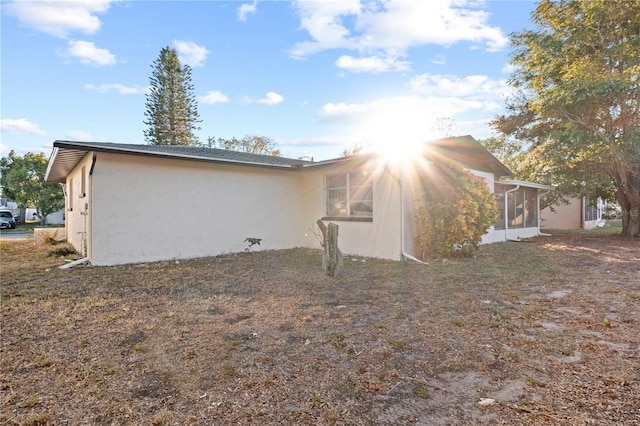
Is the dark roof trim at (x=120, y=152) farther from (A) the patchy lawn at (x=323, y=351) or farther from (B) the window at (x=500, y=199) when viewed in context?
(B) the window at (x=500, y=199)

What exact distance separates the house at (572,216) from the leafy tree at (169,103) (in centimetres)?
2487

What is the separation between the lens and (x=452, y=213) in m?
7.64

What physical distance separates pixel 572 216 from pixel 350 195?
1587cm

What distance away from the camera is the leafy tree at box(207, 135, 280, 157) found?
99.8ft

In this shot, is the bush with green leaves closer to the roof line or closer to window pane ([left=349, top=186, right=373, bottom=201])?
window pane ([left=349, top=186, right=373, bottom=201])

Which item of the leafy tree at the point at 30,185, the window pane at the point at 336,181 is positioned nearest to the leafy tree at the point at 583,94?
the window pane at the point at 336,181

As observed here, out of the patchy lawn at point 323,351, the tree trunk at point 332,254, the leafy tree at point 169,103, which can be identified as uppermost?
the leafy tree at point 169,103

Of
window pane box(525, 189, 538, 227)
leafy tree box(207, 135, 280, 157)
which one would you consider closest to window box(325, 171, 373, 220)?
window pane box(525, 189, 538, 227)

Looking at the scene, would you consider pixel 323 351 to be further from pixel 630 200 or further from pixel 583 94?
pixel 630 200

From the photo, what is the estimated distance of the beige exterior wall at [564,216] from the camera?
18281 millimetres

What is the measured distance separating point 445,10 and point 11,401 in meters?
9.04

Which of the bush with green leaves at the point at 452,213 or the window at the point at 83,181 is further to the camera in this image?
the window at the point at 83,181

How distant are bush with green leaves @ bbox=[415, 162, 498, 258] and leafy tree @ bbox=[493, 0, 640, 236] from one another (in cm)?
520

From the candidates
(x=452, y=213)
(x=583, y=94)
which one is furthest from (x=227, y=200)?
(x=583, y=94)
